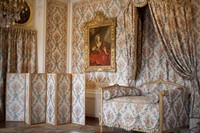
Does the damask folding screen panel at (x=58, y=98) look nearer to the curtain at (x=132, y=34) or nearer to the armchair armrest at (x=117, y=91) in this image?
the armchair armrest at (x=117, y=91)

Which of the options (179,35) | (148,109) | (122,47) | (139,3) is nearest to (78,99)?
(122,47)

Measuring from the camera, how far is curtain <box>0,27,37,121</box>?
6.39m

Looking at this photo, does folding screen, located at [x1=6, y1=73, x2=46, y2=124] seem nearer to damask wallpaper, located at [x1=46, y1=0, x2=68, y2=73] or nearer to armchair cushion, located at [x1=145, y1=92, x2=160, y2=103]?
damask wallpaper, located at [x1=46, y1=0, x2=68, y2=73]

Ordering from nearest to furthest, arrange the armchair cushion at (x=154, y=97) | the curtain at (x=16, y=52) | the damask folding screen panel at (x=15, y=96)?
the armchair cushion at (x=154, y=97)
the damask folding screen panel at (x=15, y=96)
the curtain at (x=16, y=52)

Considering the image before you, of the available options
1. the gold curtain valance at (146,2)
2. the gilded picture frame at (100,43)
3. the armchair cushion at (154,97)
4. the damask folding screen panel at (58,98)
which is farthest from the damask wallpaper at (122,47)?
the damask folding screen panel at (58,98)

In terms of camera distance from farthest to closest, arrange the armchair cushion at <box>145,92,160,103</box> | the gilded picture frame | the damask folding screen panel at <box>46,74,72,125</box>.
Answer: the gilded picture frame < the damask folding screen panel at <box>46,74,72,125</box> < the armchair cushion at <box>145,92,160,103</box>

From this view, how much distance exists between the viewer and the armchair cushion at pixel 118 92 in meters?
5.29

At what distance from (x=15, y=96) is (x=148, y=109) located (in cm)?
325

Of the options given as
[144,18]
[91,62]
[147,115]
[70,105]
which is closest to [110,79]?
A: [91,62]

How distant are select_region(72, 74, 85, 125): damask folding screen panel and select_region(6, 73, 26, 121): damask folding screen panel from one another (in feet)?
3.89

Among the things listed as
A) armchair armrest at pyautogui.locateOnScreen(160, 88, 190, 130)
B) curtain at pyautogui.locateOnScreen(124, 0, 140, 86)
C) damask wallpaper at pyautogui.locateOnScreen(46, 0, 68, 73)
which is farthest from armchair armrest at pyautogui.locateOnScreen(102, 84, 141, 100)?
damask wallpaper at pyautogui.locateOnScreen(46, 0, 68, 73)

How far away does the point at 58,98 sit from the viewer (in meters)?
5.87

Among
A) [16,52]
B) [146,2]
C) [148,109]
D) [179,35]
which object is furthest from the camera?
[16,52]

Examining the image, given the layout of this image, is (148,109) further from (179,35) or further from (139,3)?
(139,3)
